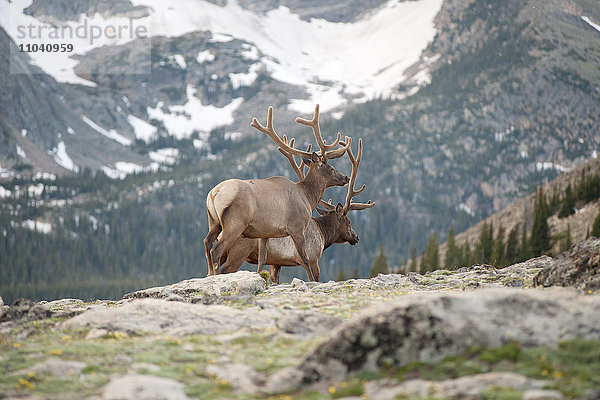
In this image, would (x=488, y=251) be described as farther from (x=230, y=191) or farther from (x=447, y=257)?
(x=230, y=191)

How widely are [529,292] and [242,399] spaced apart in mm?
4668

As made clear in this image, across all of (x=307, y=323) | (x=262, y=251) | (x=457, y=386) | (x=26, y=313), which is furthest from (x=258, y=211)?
(x=457, y=386)

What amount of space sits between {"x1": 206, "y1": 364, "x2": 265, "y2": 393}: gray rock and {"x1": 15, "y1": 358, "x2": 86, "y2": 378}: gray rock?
1.82 m

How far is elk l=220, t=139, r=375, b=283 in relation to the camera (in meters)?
24.3

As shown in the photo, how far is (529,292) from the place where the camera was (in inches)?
455

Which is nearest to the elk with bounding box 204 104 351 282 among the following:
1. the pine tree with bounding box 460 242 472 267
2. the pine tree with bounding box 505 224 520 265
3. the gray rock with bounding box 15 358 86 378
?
the gray rock with bounding box 15 358 86 378

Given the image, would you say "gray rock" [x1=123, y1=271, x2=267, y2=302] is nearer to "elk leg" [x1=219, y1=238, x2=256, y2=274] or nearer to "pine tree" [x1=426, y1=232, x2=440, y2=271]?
"elk leg" [x1=219, y1=238, x2=256, y2=274]

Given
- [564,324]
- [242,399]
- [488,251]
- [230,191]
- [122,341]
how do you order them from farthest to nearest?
[488,251], [230,191], [122,341], [564,324], [242,399]

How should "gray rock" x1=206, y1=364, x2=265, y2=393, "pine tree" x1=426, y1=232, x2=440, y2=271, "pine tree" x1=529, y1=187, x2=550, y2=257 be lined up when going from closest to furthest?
1. "gray rock" x1=206, y1=364, x2=265, y2=393
2. "pine tree" x1=529, y1=187, x2=550, y2=257
3. "pine tree" x1=426, y1=232, x2=440, y2=271

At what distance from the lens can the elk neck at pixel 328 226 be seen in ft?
92.7

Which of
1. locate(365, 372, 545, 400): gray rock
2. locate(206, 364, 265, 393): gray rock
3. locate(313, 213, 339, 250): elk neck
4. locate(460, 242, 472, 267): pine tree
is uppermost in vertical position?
locate(365, 372, 545, 400): gray rock

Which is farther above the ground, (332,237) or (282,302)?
(282,302)

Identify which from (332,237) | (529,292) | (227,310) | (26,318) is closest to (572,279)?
(529,292)

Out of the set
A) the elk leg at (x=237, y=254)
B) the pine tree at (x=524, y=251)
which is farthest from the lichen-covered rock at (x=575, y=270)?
the pine tree at (x=524, y=251)
